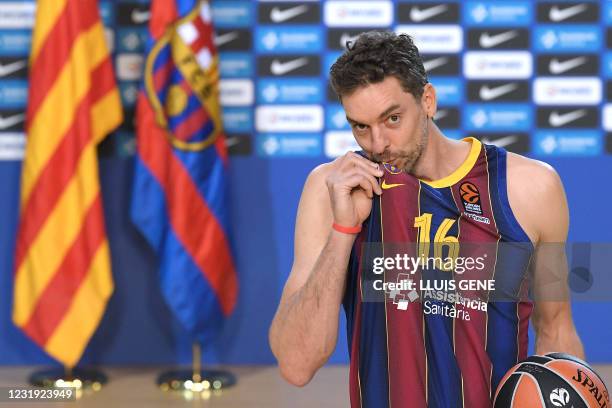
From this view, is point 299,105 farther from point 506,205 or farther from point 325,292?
point 325,292

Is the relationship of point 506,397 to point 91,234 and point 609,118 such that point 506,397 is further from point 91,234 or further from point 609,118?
point 609,118

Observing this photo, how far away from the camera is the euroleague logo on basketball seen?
148 cm

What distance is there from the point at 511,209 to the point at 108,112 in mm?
2838

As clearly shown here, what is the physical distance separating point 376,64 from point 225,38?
2780 mm

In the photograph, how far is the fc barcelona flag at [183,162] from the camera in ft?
13.3

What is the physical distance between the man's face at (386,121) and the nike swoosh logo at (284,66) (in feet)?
8.86

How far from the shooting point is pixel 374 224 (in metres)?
1.67

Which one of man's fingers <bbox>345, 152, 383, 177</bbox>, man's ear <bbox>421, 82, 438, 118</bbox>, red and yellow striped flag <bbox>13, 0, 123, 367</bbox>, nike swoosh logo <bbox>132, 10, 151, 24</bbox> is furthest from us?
nike swoosh logo <bbox>132, 10, 151, 24</bbox>

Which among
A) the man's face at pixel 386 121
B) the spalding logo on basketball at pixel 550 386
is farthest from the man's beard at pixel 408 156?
the spalding logo on basketball at pixel 550 386

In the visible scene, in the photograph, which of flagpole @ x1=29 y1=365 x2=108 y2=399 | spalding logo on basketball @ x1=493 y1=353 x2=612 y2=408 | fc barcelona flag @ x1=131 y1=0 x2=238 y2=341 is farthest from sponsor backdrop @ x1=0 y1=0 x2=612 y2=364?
spalding logo on basketball @ x1=493 y1=353 x2=612 y2=408

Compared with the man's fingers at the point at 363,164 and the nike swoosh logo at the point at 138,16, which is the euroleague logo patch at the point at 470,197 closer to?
the man's fingers at the point at 363,164

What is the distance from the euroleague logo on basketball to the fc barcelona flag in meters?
2.77

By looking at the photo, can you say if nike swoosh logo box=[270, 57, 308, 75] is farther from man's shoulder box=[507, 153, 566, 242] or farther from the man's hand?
the man's hand
